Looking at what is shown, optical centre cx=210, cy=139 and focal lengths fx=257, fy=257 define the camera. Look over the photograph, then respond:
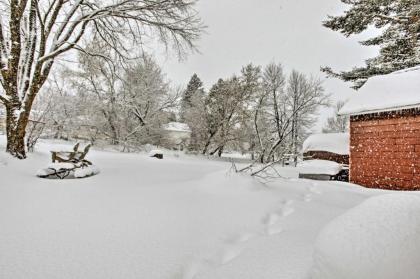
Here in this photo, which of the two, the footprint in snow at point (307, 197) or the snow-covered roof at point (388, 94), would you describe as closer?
the footprint in snow at point (307, 197)

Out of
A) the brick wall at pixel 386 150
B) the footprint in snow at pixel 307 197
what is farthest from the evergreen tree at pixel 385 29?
the footprint in snow at pixel 307 197

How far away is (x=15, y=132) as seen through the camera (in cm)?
746

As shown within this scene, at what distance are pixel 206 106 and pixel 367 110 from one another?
19087 millimetres

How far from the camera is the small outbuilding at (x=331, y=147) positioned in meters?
13.2

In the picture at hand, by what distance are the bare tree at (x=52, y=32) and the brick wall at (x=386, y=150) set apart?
22.0 ft

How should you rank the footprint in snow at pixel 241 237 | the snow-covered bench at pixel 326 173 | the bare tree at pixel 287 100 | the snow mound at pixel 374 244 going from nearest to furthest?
the snow mound at pixel 374 244
the footprint in snow at pixel 241 237
the snow-covered bench at pixel 326 173
the bare tree at pixel 287 100

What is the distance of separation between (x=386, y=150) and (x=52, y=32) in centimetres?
Answer: 1178

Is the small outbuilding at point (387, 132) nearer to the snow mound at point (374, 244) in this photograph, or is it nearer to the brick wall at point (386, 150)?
the brick wall at point (386, 150)

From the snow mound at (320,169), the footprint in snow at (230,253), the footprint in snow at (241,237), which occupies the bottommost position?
the footprint in snow at (230,253)

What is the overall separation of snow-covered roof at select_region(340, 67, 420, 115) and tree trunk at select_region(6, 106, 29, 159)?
1017 cm

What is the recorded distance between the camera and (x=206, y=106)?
86.1ft

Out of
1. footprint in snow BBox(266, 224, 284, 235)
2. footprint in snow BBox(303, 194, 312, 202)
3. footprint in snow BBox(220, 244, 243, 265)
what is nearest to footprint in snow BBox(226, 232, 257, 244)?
footprint in snow BBox(220, 244, 243, 265)

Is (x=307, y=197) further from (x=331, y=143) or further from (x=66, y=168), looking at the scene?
(x=331, y=143)

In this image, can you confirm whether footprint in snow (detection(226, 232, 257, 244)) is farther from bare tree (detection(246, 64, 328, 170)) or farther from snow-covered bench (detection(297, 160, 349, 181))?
bare tree (detection(246, 64, 328, 170))
